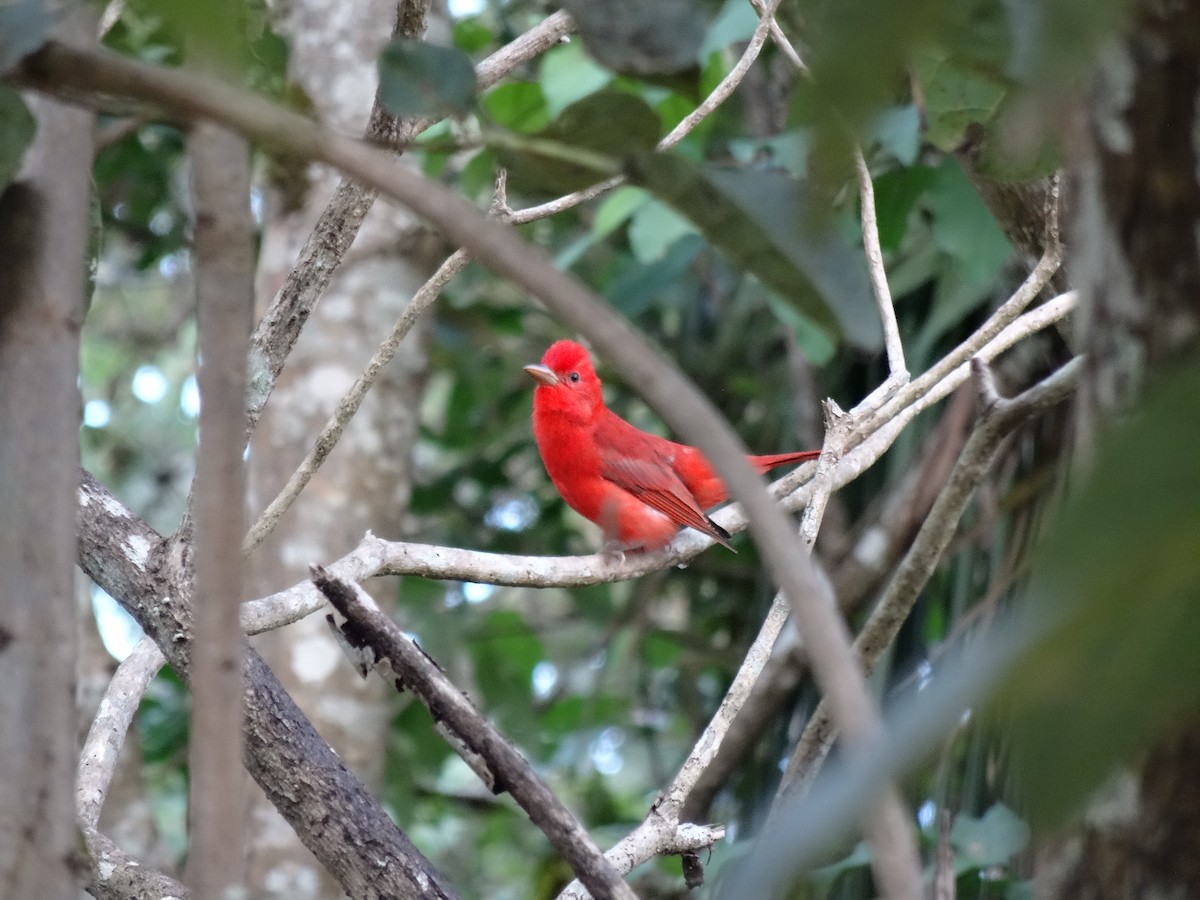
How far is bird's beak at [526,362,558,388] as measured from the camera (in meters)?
4.23

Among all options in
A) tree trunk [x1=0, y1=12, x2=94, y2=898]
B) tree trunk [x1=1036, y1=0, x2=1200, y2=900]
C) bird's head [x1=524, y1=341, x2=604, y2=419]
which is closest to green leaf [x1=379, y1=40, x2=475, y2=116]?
tree trunk [x1=0, y1=12, x2=94, y2=898]

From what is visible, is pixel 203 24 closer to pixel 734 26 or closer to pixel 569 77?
pixel 734 26

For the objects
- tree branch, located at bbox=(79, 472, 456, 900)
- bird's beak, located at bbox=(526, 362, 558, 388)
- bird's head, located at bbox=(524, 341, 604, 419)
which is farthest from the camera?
bird's head, located at bbox=(524, 341, 604, 419)

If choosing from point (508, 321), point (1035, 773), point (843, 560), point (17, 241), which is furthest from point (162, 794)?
point (1035, 773)

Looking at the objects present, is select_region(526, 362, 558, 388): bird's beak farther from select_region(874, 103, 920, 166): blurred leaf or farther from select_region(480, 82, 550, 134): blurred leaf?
select_region(874, 103, 920, 166): blurred leaf

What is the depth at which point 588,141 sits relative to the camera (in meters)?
0.81

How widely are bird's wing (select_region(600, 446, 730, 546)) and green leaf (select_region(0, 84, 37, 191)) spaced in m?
3.08

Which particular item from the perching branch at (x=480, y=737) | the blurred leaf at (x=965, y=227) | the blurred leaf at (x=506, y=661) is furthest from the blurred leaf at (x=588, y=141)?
the blurred leaf at (x=506, y=661)

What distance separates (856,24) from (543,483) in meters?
4.99

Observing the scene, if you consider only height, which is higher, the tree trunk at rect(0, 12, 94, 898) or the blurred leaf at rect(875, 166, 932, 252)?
the blurred leaf at rect(875, 166, 932, 252)

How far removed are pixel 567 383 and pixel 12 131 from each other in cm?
363

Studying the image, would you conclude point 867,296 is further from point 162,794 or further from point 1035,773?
point 162,794

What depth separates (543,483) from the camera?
214 inches

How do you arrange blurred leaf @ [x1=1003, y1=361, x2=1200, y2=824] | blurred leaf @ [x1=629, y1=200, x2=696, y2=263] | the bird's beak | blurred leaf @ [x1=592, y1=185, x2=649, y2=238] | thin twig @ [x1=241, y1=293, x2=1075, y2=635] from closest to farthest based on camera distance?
blurred leaf @ [x1=1003, y1=361, x2=1200, y2=824], thin twig @ [x1=241, y1=293, x2=1075, y2=635], blurred leaf @ [x1=629, y1=200, x2=696, y2=263], blurred leaf @ [x1=592, y1=185, x2=649, y2=238], the bird's beak
